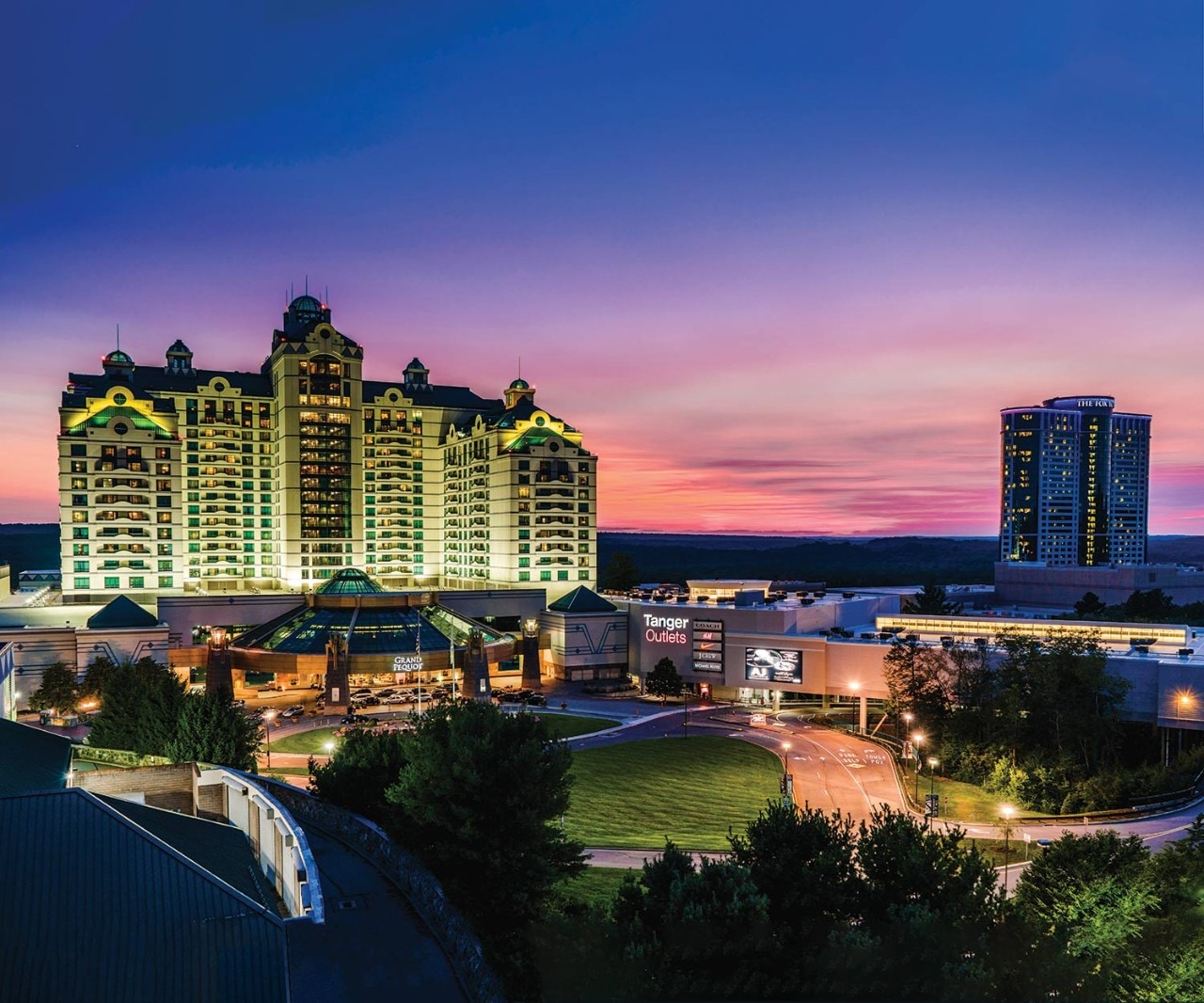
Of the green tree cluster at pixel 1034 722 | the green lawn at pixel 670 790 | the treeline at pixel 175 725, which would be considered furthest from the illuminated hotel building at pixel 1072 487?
the treeline at pixel 175 725

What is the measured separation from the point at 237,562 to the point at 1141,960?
105 metres

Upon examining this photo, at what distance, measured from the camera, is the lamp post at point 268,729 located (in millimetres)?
57250

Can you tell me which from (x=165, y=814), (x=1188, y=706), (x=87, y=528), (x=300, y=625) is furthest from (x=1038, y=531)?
(x=165, y=814)

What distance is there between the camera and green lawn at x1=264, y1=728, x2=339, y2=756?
59.5 m

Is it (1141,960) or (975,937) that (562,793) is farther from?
(1141,960)

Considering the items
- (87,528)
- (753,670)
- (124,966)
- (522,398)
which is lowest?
(753,670)

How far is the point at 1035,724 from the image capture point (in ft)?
179

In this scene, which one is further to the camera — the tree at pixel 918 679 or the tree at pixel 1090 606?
the tree at pixel 1090 606

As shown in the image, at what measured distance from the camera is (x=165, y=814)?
2559 centimetres

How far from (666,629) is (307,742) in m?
35.9

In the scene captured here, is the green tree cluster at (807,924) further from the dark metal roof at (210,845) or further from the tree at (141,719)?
the tree at (141,719)

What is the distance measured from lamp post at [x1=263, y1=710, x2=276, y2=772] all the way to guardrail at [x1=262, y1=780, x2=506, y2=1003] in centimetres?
2584

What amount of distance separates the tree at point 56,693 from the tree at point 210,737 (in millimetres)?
38110

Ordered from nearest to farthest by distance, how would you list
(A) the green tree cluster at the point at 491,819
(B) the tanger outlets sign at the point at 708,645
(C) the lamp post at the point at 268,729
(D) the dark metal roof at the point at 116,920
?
1. (D) the dark metal roof at the point at 116,920
2. (A) the green tree cluster at the point at 491,819
3. (C) the lamp post at the point at 268,729
4. (B) the tanger outlets sign at the point at 708,645
